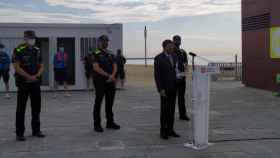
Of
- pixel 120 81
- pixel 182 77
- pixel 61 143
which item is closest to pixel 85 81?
pixel 120 81

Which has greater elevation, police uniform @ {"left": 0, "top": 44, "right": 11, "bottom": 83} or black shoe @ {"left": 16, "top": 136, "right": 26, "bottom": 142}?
police uniform @ {"left": 0, "top": 44, "right": 11, "bottom": 83}

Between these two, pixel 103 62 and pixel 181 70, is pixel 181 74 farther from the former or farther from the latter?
pixel 103 62

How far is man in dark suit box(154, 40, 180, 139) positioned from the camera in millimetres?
8469

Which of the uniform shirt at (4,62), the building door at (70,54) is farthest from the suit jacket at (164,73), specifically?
the building door at (70,54)

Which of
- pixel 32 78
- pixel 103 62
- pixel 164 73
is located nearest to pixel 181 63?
pixel 164 73

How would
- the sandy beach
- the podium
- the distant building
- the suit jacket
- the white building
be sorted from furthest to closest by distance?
the sandy beach → the white building → the distant building → the suit jacket → the podium

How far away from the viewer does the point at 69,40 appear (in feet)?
61.7

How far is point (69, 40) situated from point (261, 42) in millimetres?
7363

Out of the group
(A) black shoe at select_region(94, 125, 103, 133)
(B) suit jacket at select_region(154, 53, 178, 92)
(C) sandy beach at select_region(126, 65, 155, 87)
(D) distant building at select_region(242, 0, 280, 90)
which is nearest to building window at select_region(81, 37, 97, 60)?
(C) sandy beach at select_region(126, 65, 155, 87)

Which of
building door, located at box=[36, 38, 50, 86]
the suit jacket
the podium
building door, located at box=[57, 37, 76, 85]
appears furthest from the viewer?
building door, located at box=[57, 37, 76, 85]

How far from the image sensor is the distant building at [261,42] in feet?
54.8

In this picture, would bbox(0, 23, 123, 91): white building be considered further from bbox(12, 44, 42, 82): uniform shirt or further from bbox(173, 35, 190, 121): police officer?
bbox(12, 44, 42, 82): uniform shirt

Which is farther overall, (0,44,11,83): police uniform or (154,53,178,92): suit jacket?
(0,44,11,83): police uniform

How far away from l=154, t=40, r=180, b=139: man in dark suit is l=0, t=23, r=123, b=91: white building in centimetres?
1024
